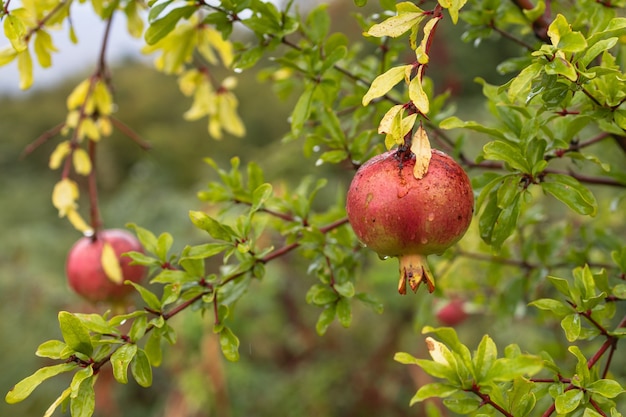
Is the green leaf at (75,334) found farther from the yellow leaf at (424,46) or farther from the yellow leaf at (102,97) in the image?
the yellow leaf at (102,97)

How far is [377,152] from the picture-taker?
24.3 inches

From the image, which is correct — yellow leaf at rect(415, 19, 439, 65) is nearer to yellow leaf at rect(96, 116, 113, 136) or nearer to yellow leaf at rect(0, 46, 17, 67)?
yellow leaf at rect(0, 46, 17, 67)

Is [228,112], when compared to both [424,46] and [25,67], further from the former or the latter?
[424,46]

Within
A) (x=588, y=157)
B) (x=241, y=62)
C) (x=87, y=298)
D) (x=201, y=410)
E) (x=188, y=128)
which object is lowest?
(x=188, y=128)

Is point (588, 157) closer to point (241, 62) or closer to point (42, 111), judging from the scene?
point (241, 62)

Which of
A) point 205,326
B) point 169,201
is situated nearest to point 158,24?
point 205,326

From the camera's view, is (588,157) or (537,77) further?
(588,157)

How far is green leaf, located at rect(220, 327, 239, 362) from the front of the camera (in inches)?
20.8

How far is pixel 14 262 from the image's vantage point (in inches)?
95.7

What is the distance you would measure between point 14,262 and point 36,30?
78.8 inches

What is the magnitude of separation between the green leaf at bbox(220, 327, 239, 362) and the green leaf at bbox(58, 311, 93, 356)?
0.11 metres

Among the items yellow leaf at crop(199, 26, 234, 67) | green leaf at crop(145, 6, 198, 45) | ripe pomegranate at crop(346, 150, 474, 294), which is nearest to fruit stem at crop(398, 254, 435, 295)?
ripe pomegranate at crop(346, 150, 474, 294)

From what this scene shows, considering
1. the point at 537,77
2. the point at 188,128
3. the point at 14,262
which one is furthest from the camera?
the point at 188,128

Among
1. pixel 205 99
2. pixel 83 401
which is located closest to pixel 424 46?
pixel 83 401
